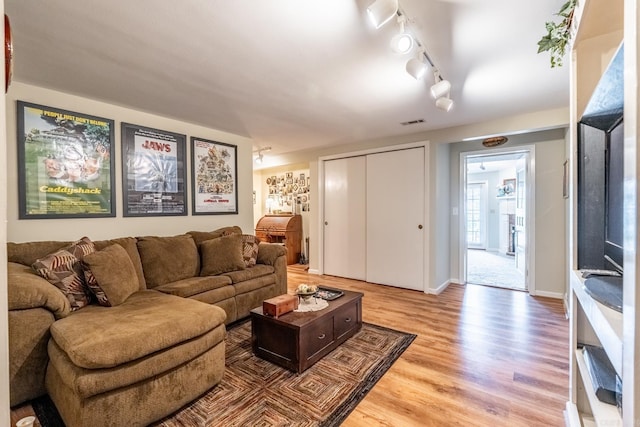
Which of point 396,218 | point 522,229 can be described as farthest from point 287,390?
point 522,229

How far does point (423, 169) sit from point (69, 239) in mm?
3971

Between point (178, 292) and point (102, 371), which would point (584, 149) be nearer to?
point (102, 371)

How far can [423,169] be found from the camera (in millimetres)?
3902

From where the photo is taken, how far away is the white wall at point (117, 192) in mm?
2293

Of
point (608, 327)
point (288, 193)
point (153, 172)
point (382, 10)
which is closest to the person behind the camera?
point (608, 327)

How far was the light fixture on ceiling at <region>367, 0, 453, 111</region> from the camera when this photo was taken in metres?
1.30

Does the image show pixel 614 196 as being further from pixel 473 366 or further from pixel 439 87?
pixel 473 366

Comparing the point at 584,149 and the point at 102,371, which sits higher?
the point at 584,149

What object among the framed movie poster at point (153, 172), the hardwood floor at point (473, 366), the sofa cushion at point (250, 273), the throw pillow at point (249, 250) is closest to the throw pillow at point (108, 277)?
the sofa cushion at point (250, 273)

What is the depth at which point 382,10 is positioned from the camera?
51.6 inches

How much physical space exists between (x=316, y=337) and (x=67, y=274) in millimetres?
1744

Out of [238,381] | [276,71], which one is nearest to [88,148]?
[276,71]

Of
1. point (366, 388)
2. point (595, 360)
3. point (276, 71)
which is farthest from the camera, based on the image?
point (276, 71)

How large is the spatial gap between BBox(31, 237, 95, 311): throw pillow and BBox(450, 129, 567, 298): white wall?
471 centimetres
